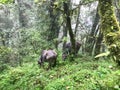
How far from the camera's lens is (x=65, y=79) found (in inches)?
230

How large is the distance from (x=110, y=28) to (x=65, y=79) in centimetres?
216

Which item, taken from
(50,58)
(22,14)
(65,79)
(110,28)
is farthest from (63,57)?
(22,14)

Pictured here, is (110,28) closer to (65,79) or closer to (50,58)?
(65,79)

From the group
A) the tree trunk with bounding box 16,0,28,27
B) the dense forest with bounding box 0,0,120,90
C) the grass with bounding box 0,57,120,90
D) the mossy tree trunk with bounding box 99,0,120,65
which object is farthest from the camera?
the tree trunk with bounding box 16,0,28,27

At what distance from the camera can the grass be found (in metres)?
4.68

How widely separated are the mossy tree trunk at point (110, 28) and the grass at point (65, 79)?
1.42ft

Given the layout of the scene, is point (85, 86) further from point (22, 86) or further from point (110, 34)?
point (22, 86)

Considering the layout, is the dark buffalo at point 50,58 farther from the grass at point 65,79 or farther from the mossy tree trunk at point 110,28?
the mossy tree trunk at point 110,28

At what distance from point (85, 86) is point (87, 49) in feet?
27.4

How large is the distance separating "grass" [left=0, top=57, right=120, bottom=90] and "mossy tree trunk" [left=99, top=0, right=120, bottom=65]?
1.42 ft

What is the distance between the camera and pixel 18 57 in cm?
1354

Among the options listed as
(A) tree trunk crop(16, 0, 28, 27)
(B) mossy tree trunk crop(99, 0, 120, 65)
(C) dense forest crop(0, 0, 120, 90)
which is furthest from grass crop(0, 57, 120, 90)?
(A) tree trunk crop(16, 0, 28, 27)

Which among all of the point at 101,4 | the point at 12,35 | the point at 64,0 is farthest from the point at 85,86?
the point at 12,35

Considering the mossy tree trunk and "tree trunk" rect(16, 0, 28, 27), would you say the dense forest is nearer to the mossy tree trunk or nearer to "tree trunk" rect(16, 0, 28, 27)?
the mossy tree trunk
